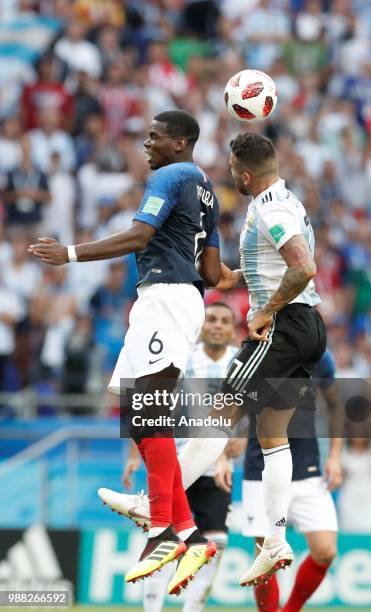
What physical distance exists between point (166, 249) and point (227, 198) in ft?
31.1

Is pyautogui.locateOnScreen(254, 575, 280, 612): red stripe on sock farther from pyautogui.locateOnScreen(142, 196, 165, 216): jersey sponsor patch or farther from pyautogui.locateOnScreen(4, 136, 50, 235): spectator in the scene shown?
pyautogui.locateOnScreen(4, 136, 50, 235): spectator

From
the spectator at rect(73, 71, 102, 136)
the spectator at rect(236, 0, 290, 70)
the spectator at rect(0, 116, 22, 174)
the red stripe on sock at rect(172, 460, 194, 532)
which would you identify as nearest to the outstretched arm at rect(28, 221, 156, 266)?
the red stripe on sock at rect(172, 460, 194, 532)

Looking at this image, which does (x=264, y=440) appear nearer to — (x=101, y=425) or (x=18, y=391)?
(x=101, y=425)

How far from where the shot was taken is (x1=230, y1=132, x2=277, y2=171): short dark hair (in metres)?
9.56

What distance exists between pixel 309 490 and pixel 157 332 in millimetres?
2868

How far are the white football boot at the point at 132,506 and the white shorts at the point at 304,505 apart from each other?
1992 mm

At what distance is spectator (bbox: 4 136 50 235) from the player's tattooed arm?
A: 375 inches

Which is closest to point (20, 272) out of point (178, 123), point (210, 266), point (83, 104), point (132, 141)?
point (132, 141)

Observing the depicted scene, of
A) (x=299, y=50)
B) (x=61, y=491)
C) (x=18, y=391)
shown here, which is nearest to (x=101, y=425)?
(x=61, y=491)

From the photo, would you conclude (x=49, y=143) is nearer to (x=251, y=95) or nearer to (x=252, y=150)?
(x=251, y=95)

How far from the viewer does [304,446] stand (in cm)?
1159

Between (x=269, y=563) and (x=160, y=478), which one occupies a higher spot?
(x=160, y=478)

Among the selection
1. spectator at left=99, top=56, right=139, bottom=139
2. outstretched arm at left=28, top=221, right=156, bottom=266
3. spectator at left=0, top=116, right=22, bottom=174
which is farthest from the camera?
spectator at left=99, top=56, right=139, bottom=139

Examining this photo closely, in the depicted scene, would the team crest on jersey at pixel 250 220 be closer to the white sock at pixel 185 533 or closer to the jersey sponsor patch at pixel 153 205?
the jersey sponsor patch at pixel 153 205
